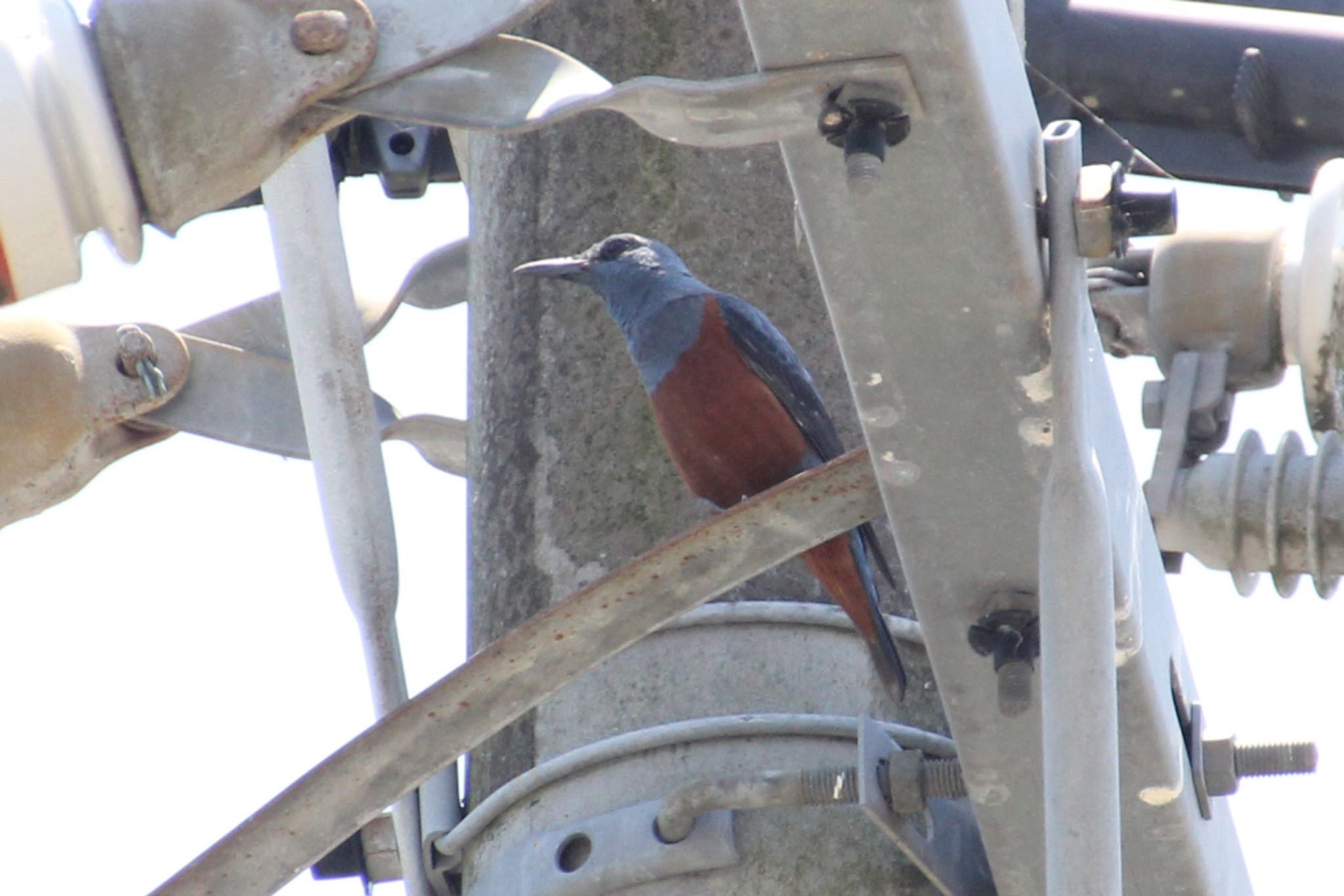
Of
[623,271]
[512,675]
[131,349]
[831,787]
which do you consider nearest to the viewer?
[512,675]

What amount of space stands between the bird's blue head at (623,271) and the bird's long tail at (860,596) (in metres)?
0.56

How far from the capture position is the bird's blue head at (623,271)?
383 cm

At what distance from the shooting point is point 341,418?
359 cm

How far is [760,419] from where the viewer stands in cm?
482

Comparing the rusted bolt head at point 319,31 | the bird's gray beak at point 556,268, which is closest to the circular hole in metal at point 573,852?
the bird's gray beak at point 556,268

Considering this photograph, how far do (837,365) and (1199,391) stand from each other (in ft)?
2.25

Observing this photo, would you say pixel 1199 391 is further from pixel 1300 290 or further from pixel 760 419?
pixel 760 419

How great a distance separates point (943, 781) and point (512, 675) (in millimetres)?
647

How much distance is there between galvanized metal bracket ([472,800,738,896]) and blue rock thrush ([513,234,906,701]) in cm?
38

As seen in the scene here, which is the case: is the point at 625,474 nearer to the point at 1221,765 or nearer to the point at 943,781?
the point at 943,781

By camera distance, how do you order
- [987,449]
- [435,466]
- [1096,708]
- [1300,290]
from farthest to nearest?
1. [435,466]
2. [1300,290]
3. [987,449]
4. [1096,708]

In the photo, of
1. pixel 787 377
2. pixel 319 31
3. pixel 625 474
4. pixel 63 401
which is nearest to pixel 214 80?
pixel 319 31

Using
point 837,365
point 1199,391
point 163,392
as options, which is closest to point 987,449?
point 1199,391

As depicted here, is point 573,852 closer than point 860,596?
Yes
